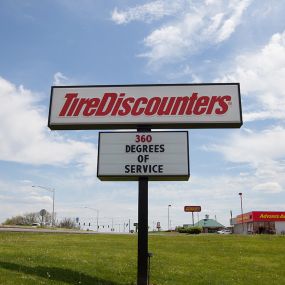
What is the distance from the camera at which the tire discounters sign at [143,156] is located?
13727mm

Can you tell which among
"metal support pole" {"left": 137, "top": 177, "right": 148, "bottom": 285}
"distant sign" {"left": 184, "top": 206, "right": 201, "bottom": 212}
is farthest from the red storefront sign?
"metal support pole" {"left": 137, "top": 177, "right": 148, "bottom": 285}

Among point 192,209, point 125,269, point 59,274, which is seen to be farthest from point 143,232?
point 192,209

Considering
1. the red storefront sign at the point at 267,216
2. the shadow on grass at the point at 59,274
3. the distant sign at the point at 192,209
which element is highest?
the distant sign at the point at 192,209

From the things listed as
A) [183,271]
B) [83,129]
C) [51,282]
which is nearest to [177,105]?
[83,129]

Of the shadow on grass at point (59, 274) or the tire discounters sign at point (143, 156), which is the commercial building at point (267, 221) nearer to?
the tire discounters sign at point (143, 156)

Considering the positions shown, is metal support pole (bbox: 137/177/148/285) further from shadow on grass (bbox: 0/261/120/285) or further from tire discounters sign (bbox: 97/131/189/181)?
shadow on grass (bbox: 0/261/120/285)

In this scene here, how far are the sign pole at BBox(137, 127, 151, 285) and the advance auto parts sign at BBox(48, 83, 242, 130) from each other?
2265 millimetres

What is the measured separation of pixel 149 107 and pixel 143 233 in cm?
429

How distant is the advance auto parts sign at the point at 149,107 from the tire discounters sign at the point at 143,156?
1.81ft

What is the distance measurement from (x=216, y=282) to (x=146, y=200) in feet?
11.3

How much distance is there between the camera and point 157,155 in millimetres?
13922

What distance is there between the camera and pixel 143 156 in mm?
13906

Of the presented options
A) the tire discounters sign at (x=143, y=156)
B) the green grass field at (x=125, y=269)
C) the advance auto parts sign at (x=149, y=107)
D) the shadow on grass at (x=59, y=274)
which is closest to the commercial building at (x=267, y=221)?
the green grass field at (x=125, y=269)

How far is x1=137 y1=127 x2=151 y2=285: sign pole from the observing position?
12.8 metres
